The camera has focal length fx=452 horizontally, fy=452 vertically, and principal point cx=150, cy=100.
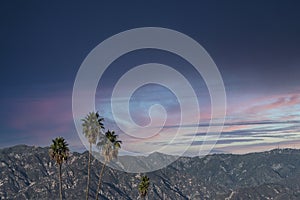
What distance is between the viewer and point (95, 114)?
13000cm

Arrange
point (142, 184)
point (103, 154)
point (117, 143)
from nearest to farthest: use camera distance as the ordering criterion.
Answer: point (103, 154) → point (117, 143) → point (142, 184)

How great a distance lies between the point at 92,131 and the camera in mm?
129500

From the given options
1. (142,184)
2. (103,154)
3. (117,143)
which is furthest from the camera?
(142,184)

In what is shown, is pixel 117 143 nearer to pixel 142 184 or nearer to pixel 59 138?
pixel 59 138

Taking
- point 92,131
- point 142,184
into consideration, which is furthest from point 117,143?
point 142,184

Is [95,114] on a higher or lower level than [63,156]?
higher

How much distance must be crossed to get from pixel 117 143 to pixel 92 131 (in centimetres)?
852

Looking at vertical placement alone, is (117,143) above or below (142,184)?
above

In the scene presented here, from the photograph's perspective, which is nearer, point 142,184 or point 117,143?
point 117,143

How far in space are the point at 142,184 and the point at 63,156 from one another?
5548 centimetres

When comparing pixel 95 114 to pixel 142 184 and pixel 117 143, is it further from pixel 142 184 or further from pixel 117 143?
pixel 142 184

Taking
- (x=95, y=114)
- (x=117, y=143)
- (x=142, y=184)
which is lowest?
(x=142, y=184)

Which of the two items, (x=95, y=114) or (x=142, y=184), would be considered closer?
(x=95, y=114)

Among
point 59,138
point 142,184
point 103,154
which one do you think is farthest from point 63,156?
point 142,184
